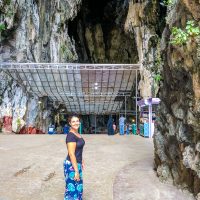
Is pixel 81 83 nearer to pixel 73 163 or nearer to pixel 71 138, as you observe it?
pixel 71 138

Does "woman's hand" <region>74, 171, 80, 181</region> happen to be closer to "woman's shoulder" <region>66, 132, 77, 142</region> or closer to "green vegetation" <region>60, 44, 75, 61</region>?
"woman's shoulder" <region>66, 132, 77, 142</region>

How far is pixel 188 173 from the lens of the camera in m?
6.48

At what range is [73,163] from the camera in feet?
16.2

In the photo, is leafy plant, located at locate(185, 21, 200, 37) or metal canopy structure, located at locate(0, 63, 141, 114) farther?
metal canopy structure, located at locate(0, 63, 141, 114)

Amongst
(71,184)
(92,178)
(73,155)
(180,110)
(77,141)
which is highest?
(180,110)

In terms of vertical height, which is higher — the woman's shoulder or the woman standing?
the woman's shoulder

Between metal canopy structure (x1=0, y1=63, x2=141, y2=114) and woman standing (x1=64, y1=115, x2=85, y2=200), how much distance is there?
59.8ft

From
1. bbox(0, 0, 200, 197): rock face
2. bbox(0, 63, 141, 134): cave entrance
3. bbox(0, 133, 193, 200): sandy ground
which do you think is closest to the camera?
bbox(0, 0, 200, 197): rock face

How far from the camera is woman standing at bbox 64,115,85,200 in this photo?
4.95 meters

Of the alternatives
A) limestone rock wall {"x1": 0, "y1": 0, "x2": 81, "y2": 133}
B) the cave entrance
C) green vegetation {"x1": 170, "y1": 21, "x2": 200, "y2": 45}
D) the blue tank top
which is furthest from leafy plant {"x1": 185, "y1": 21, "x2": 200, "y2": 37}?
limestone rock wall {"x1": 0, "y1": 0, "x2": 81, "y2": 133}

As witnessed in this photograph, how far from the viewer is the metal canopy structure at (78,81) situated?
24.4m

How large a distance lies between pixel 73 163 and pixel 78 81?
23.8 metres

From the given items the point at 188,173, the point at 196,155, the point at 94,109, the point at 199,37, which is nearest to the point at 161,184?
the point at 188,173

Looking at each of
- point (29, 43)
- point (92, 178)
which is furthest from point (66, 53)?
point (92, 178)
